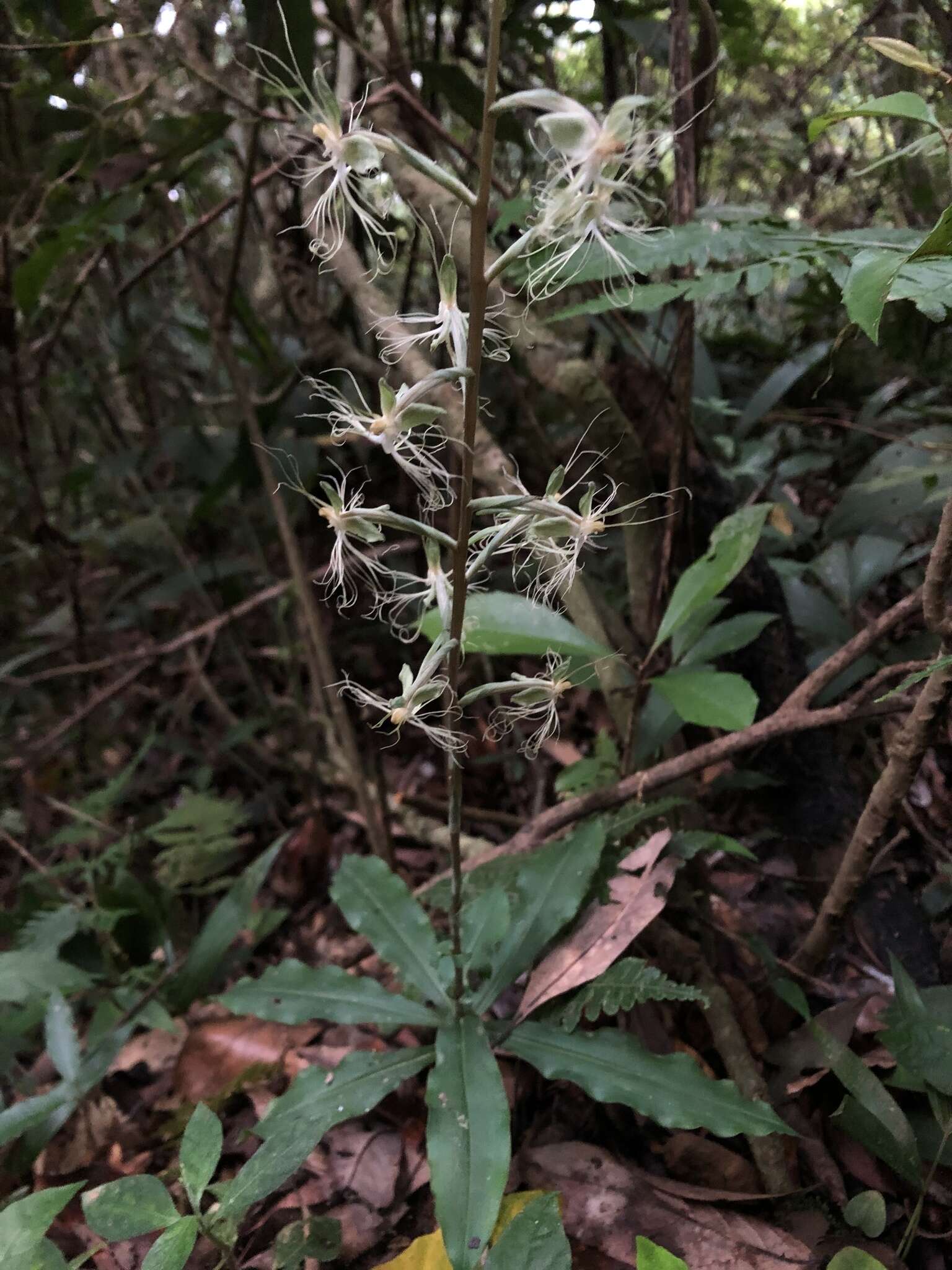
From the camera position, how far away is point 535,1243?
2.67 ft

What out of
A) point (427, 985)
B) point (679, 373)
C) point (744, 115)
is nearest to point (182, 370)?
point (744, 115)

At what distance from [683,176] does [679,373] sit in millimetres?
343

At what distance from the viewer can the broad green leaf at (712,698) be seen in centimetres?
110

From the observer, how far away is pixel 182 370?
11.6 ft

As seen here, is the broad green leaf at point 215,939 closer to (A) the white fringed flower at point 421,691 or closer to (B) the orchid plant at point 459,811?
(B) the orchid plant at point 459,811

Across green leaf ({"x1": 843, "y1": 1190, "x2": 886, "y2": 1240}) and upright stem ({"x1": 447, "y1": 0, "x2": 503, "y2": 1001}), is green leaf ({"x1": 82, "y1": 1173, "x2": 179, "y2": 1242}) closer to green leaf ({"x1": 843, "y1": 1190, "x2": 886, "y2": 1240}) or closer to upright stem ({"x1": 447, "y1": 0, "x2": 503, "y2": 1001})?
upright stem ({"x1": 447, "y1": 0, "x2": 503, "y2": 1001})

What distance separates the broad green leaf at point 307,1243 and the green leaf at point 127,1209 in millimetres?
197

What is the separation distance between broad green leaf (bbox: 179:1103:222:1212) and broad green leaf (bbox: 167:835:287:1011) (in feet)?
2.29

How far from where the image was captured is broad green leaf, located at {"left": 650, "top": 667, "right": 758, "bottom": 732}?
110cm

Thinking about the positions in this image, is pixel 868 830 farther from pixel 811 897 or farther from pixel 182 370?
pixel 182 370

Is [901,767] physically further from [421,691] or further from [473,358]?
[473,358]

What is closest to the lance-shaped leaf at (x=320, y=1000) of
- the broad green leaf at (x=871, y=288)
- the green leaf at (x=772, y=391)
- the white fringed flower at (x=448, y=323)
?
the white fringed flower at (x=448, y=323)

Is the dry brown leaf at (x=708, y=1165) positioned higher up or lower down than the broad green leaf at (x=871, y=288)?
lower down

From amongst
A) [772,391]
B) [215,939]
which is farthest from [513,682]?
[772,391]
